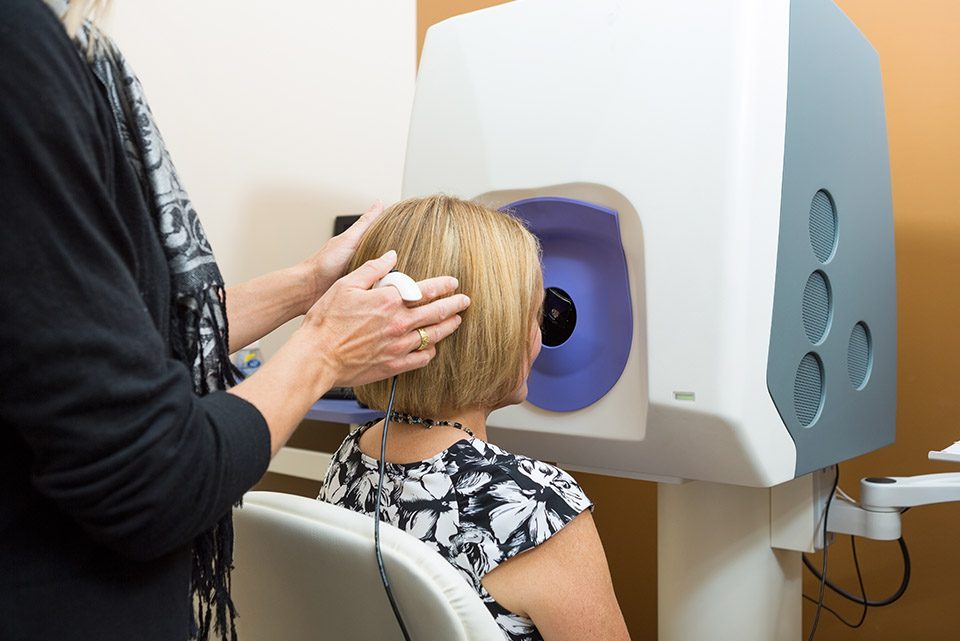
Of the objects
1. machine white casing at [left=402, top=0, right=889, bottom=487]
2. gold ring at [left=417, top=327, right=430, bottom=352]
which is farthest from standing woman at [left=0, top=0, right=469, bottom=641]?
machine white casing at [left=402, top=0, right=889, bottom=487]

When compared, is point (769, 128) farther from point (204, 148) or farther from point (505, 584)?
point (204, 148)

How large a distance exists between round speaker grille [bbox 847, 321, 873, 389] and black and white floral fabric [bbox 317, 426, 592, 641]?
1.93ft

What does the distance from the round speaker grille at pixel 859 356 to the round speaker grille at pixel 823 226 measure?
149 mm

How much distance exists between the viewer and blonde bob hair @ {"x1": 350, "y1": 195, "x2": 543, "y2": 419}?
91 cm

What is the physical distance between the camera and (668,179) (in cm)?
104

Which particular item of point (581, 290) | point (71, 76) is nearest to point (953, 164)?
point (581, 290)

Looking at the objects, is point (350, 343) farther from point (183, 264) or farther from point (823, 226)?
point (823, 226)

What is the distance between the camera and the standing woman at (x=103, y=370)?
505 mm

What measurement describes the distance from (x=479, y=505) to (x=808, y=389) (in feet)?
1.76

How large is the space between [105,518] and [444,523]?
0.36m

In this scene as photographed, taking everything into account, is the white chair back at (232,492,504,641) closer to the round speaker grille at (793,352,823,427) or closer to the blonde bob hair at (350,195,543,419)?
the blonde bob hair at (350,195,543,419)

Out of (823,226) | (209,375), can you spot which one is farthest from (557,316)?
(209,375)

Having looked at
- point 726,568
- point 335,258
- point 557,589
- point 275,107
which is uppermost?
point 275,107

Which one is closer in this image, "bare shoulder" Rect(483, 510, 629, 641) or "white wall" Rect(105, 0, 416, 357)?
"bare shoulder" Rect(483, 510, 629, 641)
